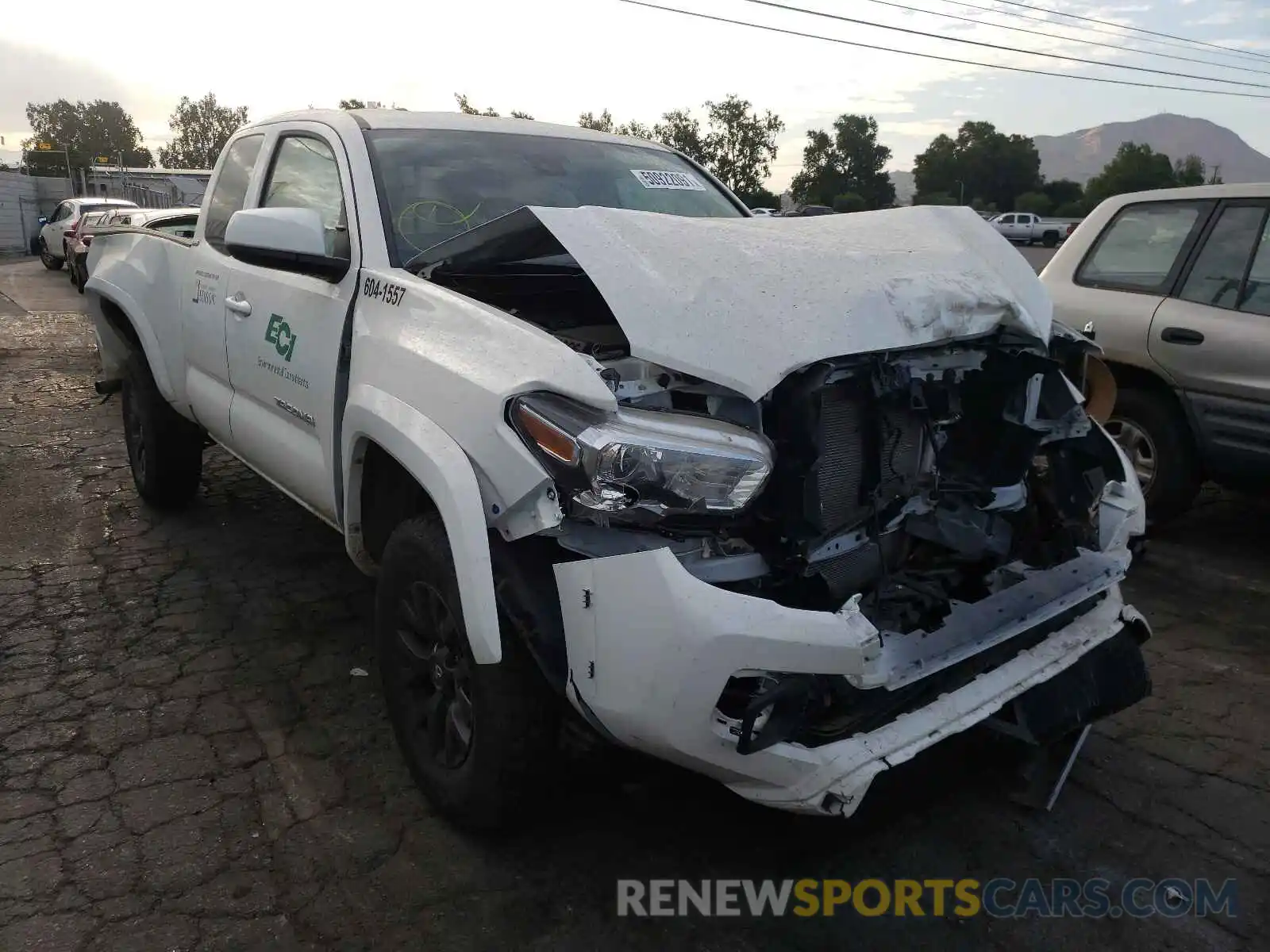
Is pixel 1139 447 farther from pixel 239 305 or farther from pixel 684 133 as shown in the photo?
pixel 684 133

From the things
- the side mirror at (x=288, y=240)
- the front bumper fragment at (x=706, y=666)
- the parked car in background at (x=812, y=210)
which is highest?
the parked car in background at (x=812, y=210)

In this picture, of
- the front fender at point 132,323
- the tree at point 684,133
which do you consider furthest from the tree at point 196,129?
the front fender at point 132,323

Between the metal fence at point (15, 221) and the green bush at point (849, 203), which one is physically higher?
the green bush at point (849, 203)

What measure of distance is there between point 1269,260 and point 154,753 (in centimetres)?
510

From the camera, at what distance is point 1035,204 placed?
5903cm

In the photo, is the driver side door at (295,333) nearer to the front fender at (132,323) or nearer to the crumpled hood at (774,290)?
the front fender at (132,323)

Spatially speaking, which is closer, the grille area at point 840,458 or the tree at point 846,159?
the grille area at point 840,458

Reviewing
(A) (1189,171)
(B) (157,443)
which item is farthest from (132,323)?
(A) (1189,171)

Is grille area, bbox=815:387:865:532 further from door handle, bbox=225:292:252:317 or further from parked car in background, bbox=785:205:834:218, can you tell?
door handle, bbox=225:292:252:317

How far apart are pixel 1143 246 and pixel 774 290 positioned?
3.81m

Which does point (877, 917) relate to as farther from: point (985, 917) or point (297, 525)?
point (297, 525)

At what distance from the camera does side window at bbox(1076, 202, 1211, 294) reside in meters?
5.07

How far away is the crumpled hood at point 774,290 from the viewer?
221cm

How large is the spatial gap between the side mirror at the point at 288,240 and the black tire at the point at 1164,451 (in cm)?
381
